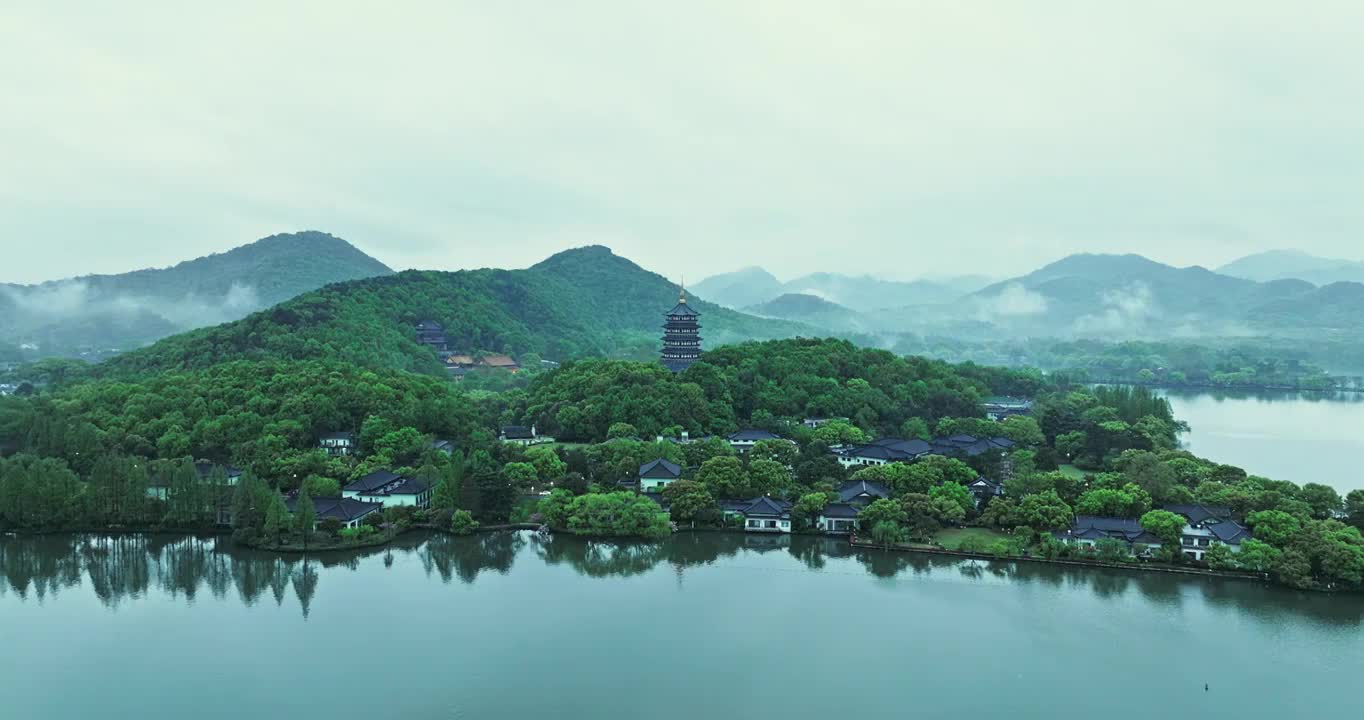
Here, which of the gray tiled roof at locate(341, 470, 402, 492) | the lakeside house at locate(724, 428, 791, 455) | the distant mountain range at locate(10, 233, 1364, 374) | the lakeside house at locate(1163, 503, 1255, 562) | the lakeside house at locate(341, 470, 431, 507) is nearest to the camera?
the lakeside house at locate(1163, 503, 1255, 562)

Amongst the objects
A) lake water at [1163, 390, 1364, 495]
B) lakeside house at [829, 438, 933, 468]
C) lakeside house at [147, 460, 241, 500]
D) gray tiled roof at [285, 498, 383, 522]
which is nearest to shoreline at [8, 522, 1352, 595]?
gray tiled roof at [285, 498, 383, 522]

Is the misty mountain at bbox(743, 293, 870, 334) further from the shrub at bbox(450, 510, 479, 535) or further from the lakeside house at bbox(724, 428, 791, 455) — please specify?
the shrub at bbox(450, 510, 479, 535)

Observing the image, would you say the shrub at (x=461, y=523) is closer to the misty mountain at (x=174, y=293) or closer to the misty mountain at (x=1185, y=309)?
the misty mountain at (x=174, y=293)

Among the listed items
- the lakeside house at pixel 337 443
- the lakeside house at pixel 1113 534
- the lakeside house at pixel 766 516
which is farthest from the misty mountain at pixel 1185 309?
the lakeside house at pixel 337 443

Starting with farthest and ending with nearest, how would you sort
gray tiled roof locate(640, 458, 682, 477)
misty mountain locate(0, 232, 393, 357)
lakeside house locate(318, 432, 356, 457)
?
misty mountain locate(0, 232, 393, 357) → lakeside house locate(318, 432, 356, 457) → gray tiled roof locate(640, 458, 682, 477)

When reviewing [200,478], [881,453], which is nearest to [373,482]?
[200,478]
